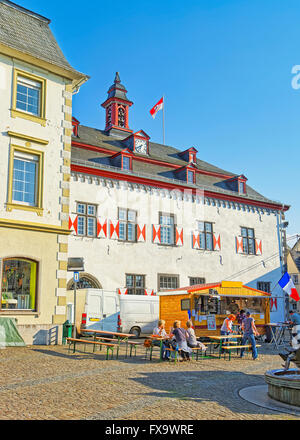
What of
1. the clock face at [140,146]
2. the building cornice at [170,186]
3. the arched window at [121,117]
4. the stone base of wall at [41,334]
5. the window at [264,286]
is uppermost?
the arched window at [121,117]

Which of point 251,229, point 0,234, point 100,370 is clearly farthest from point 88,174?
point 100,370

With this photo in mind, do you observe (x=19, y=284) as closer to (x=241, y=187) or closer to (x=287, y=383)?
(x=287, y=383)

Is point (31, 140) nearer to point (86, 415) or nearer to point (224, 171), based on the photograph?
point (86, 415)

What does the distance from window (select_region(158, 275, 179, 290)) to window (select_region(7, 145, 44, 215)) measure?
1079 centimetres

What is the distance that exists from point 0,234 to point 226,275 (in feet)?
54.4

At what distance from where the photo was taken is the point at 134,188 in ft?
80.9

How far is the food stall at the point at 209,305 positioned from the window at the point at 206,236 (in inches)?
261

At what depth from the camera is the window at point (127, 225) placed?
77.7ft

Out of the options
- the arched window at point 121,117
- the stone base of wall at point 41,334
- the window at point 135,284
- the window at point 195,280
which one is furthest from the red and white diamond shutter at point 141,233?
the arched window at point 121,117

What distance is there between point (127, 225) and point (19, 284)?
9.79 m

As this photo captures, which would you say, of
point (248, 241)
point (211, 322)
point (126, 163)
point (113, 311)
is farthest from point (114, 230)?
point (248, 241)

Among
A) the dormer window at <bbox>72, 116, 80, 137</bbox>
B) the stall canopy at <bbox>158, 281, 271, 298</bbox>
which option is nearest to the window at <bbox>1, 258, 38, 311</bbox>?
the stall canopy at <bbox>158, 281, 271, 298</bbox>

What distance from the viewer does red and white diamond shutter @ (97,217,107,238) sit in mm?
22547

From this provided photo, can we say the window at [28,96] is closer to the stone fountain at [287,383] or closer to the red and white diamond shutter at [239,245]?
the stone fountain at [287,383]
